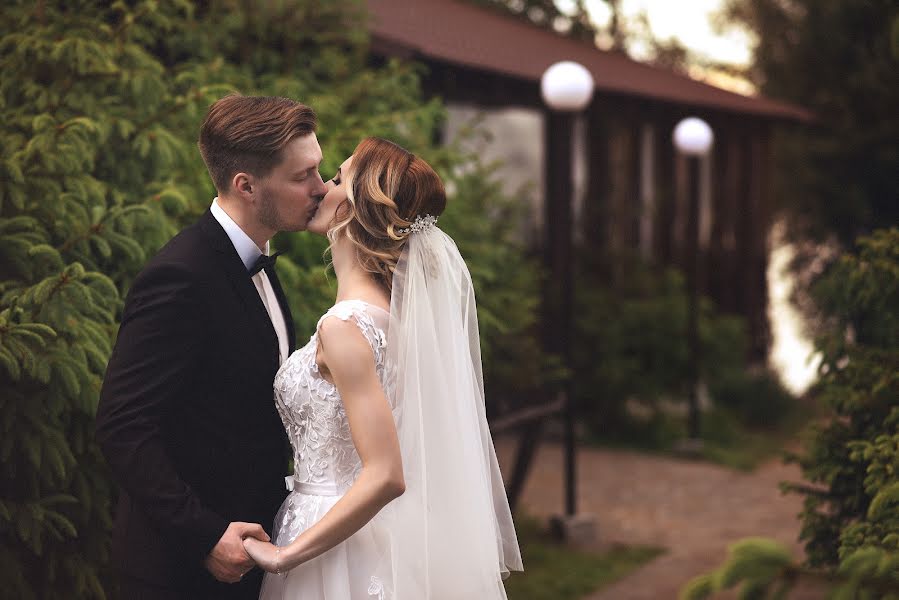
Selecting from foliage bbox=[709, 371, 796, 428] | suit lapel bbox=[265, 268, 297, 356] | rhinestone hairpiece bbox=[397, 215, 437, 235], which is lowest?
foliage bbox=[709, 371, 796, 428]

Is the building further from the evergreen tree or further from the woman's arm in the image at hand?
the woman's arm

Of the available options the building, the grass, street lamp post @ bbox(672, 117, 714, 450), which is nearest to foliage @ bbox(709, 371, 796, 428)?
street lamp post @ bbox(672, 117, 714, 450)

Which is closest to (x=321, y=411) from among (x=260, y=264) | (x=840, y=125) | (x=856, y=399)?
(x=260, y=264)

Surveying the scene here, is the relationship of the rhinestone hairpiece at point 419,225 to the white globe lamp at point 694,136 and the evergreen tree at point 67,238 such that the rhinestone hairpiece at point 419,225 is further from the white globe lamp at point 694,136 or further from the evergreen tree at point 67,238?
the white globe lamp at point 694,136

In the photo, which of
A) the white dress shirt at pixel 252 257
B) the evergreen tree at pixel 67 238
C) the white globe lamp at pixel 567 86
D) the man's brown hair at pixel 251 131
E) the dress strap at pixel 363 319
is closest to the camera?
the dress strap at pixel 363 319

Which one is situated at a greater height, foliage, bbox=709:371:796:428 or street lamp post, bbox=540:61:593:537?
street lamp post, bbox=540:61:593:537

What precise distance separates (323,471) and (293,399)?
0.23 metres

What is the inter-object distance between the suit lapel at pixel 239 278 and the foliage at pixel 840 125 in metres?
12.2

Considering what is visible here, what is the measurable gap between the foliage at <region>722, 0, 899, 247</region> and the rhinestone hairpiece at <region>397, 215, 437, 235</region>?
1189cm

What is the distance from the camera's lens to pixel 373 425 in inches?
100

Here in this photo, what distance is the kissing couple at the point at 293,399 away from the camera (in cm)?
260

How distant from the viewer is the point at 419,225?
2867 mm

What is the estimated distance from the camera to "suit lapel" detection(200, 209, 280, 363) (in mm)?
2811

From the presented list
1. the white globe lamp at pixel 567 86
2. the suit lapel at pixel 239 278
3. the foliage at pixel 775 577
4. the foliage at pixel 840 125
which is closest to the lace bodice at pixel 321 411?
the suit lapel at pixel 239 278
